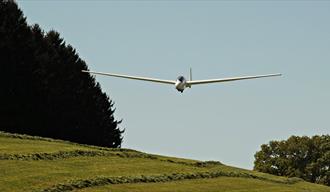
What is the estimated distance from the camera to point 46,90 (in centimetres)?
9175

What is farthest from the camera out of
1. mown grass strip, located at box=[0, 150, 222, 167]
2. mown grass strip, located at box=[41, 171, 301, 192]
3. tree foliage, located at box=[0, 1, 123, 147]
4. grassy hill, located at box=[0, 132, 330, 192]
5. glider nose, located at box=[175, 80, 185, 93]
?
tree foliage, located at box=[0, 1, 123, 147]

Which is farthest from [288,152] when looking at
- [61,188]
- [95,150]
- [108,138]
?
[61,188]

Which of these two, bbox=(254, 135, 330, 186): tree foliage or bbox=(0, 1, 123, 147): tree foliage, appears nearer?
bbox=(0, 1, 123, 147): tree foliage

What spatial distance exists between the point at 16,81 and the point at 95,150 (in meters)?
21.6

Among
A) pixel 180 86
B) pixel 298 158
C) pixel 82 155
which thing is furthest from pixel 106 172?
pixel 298 158

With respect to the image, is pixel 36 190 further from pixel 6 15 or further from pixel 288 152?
pixel 288 152

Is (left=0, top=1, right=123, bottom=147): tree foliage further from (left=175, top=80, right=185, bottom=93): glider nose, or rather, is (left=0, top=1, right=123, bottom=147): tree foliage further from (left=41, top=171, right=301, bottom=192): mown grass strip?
(left=175, top=80, right=185, bottom=93): glider nose

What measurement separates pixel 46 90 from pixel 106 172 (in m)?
33.6

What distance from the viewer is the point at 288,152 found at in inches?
5256

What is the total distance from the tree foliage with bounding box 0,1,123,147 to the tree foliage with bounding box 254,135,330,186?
37.6 m

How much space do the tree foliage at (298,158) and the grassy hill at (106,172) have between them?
5046 cm

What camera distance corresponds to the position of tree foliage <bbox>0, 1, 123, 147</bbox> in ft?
289

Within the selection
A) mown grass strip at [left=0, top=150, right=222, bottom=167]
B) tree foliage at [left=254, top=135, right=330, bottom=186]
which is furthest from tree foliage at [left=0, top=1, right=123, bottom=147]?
tree foliage at [left=254, top=135, right=330, bottom=186]

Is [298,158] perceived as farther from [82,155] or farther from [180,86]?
[180,86]
